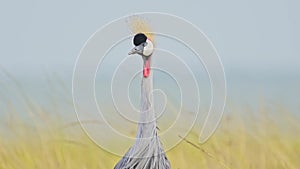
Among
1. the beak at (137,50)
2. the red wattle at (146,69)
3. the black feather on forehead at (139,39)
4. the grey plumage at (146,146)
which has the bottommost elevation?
the grey plumage at (146,146)

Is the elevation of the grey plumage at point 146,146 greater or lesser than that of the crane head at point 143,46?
lesser

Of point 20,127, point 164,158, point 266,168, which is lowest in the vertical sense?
point 164,158

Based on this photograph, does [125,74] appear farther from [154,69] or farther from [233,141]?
[233,141]

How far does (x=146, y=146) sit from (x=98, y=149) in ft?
2.37

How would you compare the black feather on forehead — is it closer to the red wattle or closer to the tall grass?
the red wattle

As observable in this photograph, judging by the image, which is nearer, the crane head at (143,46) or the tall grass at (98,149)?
the crane head at (143,46)

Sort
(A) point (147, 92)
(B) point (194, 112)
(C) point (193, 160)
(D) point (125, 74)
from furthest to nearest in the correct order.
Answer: (C) point (193, 160) → (B) point (194, 112) → (D) point (125, 74) → (A) point (147, 92)

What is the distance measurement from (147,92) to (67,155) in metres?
0.97

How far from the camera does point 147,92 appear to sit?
10.2 ft

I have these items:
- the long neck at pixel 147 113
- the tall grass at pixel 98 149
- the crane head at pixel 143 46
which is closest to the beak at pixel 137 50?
the crane head at pixel 143 46

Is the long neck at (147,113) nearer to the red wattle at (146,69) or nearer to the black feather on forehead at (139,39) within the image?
the red wattle at (146,69)

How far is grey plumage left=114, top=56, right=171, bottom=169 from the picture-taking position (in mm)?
3104

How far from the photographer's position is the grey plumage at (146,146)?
10.2ft

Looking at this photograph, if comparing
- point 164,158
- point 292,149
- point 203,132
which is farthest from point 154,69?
point 292,149
